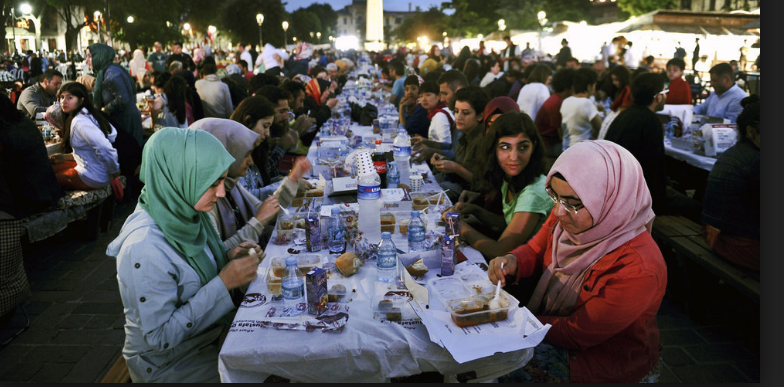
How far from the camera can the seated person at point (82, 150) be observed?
5.36 meters

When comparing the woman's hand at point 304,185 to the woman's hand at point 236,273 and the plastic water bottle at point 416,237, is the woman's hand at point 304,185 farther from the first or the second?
the woman's hand at point 236,273

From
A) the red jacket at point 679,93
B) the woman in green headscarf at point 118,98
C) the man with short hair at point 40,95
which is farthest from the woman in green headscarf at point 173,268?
the red jacket at point 679,93

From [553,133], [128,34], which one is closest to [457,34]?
[128,34]

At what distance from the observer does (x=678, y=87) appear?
9062 millimetres

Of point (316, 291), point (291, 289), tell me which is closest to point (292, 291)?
point (291, 289)

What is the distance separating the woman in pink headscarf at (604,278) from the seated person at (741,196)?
Result: 180cm

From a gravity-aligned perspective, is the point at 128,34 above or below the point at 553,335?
above

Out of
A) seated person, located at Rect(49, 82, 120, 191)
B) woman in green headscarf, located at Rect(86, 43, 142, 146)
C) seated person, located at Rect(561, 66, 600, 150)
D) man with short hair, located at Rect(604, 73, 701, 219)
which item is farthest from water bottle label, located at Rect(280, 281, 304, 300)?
woman in green headscarf, located at Rect(86, 43, 142, 146)

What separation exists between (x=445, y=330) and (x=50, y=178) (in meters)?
4.44

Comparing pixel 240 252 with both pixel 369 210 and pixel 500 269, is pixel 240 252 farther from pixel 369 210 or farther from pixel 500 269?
pixel 500 269

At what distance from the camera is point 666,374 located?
10.7 ft

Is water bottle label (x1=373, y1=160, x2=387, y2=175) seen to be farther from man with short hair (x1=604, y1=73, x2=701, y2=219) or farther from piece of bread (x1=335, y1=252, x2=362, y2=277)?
man with short hair (x1=604, y1=73, x2=701, y2=219)

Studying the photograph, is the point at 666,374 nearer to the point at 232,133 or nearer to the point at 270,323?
the point at 270,323

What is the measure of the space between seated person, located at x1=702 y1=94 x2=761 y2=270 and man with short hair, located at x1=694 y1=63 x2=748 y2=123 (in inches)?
172
